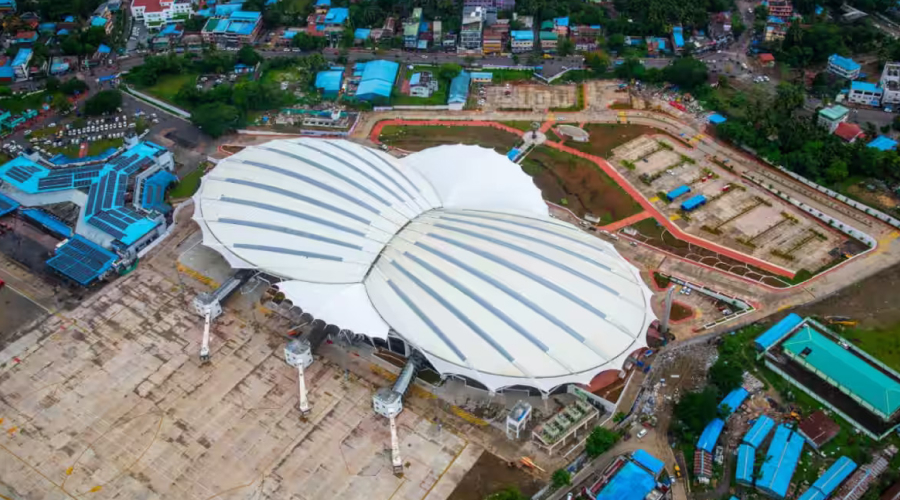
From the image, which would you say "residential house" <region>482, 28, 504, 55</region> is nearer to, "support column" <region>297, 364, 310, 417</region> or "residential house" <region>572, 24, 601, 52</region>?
"residential house" <region>572, 24, 601, 52</region>

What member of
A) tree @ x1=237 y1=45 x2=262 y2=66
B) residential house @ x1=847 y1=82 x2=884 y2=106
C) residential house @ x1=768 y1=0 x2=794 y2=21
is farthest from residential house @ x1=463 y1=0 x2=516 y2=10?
residential house @ x1=847 y1=82 x2=884 y2=106

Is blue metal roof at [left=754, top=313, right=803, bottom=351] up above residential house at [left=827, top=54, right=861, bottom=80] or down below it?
below

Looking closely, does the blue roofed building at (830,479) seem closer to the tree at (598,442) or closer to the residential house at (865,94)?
the tree at (598,442)

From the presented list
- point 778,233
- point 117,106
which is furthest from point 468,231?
point 117,106

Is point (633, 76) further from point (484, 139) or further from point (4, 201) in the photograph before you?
point (4, 201)

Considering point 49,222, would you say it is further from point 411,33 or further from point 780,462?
point 780,462

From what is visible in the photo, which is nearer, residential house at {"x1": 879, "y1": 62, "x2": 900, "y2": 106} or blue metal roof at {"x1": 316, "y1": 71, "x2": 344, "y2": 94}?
residential house at {"x1": 879, "y1": 62, "x2": 900, "y2": 106}

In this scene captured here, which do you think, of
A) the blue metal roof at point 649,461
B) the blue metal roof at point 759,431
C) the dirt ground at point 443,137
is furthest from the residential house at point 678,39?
the blue metal roof at point 649,461
